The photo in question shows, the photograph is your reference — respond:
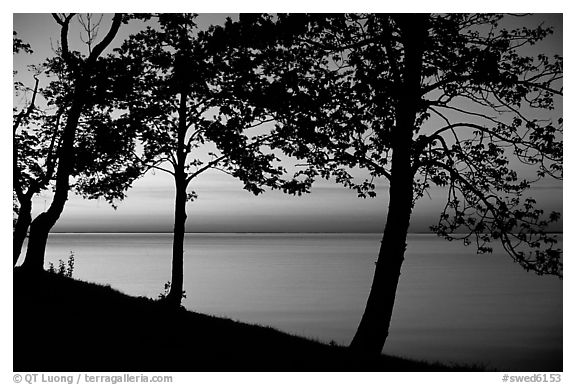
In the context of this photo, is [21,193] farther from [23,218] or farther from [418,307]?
[418,307]

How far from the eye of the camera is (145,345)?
34.9ft

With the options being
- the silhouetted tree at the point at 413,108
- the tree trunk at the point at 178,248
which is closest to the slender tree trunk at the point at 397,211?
the silhouetted tree at the point at 413,108

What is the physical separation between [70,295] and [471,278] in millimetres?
44892

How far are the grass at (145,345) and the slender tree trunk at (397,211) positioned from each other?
2.15 feet

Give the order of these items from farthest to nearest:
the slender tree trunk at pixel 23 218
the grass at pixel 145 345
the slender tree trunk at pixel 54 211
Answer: the slender tree trunk at pixel 23 218 < the slender tree trunk at pixel 54 211 < the grass at pixel 145 345

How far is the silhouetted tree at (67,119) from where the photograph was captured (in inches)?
584

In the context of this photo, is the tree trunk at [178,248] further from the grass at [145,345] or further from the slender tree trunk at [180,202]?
the grass at [145,345]

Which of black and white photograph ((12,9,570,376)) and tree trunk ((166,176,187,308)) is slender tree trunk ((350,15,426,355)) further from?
tree trunk ((166,176,187,308))

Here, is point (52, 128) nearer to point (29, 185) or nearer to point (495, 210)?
point (29, 185)

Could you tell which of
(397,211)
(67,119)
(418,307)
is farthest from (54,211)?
(418,307)

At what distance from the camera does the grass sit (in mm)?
9586

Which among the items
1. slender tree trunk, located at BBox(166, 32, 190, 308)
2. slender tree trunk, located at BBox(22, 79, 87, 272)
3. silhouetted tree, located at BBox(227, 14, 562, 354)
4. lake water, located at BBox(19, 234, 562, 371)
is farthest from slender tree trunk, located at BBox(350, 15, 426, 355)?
lake water, located at BBox(19, 234, 562, 371)
